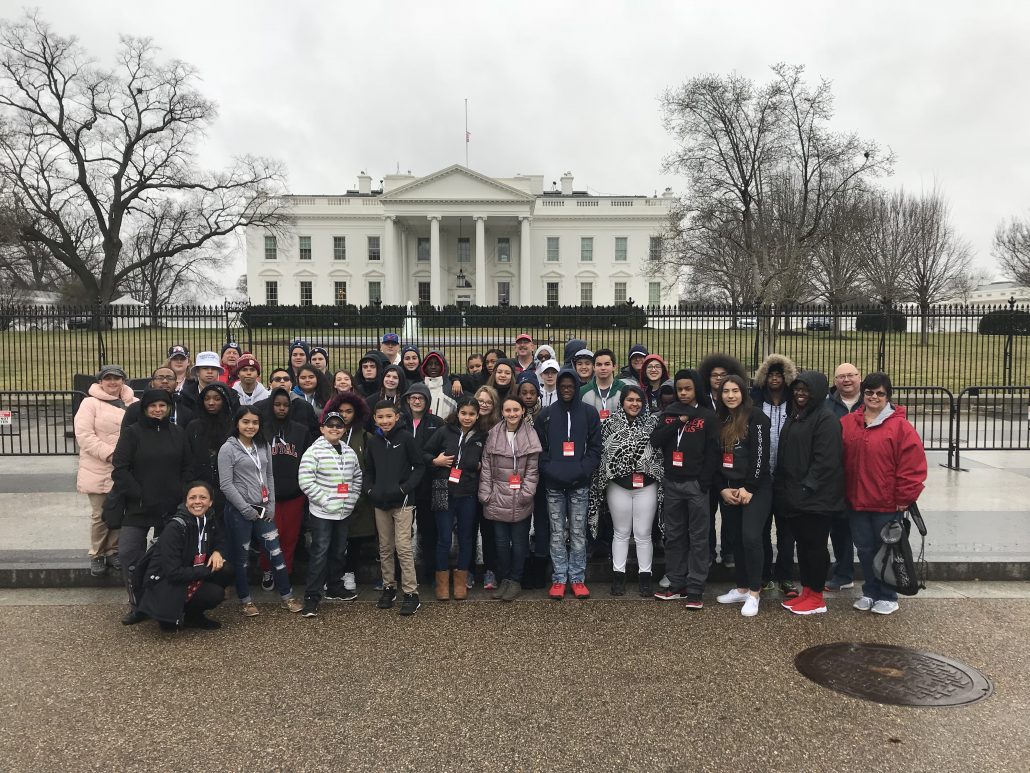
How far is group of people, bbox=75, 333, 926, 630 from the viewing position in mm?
5188

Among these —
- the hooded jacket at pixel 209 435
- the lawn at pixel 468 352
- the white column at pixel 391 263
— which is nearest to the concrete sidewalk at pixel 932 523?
the hooded jacket at pixel 209 435

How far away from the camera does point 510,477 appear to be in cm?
545

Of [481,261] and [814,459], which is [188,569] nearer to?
[814,459]

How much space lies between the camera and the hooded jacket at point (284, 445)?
5477mm

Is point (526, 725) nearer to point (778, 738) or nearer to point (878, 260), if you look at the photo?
point (778, 738)

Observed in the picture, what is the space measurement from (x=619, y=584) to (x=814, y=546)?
1514 mm

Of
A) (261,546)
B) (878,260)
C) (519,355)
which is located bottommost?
(261,546)

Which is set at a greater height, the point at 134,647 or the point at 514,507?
the point at 514,507

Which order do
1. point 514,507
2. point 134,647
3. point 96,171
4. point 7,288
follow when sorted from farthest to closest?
point 7,288, point 96,171, point 514,507, point 134,647

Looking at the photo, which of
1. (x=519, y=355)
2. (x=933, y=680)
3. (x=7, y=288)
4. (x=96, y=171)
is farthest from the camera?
(x=7, y=288)

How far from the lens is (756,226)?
1217 inches

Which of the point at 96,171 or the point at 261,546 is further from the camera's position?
the point at 96,171

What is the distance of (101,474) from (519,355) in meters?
4.05

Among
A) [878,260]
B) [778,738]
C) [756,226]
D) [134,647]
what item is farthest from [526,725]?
[878,260]
